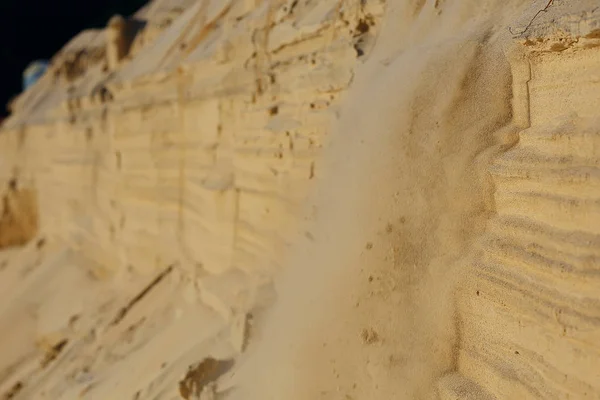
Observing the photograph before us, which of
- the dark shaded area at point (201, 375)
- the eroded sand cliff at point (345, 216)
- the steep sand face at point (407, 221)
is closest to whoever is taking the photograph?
the eroded sand cliff at point (345, 216)

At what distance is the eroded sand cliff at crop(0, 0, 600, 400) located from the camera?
2.46 m

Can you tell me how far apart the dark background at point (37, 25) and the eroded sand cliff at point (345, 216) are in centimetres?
1619

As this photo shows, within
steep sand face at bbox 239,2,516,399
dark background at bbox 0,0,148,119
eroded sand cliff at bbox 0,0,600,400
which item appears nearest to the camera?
eroded sand cliff at bbox 0,0,600,400

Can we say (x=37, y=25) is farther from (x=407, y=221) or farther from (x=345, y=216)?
(x=407, y=221)

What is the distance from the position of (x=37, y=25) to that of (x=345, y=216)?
23.0 meters

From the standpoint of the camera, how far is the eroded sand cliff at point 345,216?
8.07 feet

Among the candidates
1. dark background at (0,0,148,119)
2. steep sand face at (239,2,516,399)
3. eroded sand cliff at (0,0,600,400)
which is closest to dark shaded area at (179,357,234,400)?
eroded sand cliff at (0,0,600,400)

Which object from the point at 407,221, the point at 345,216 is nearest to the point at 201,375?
the point at 345,216

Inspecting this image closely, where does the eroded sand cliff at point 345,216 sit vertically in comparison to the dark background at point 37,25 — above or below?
below

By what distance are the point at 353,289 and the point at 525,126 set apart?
125 cm

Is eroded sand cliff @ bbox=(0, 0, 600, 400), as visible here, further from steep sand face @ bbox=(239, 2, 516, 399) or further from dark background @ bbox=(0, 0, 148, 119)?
dark background @ bbox=(0, 0, 148, 119)

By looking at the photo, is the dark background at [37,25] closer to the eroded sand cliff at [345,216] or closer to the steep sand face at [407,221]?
the eroded sand cliff at [345,216]

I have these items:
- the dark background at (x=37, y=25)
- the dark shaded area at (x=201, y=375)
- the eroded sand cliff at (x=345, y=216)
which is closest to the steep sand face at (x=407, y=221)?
the eroded sand cliff at (x=345, y=216)

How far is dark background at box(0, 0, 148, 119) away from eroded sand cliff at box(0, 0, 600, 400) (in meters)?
16.2
